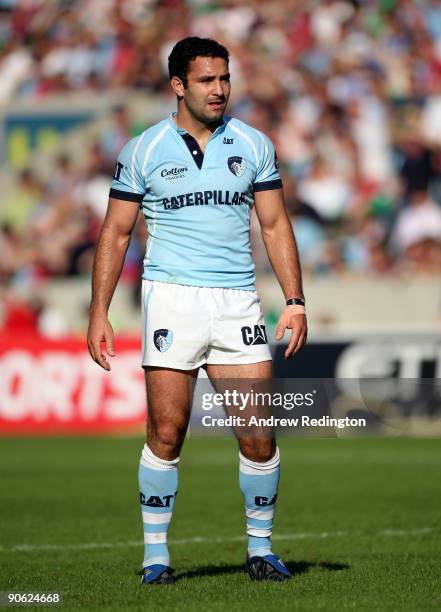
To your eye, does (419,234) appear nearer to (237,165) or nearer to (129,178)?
(237,165)

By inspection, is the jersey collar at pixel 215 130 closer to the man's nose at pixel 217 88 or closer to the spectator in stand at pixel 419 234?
the man's nose at pixel 217 88

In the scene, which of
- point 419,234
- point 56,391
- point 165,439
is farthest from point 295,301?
point 419,234

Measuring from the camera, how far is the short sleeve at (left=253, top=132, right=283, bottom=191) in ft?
18.6

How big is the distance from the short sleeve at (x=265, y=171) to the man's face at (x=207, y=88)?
263mm

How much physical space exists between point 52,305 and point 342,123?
522 cm

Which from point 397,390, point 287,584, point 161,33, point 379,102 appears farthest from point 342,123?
point 287,584

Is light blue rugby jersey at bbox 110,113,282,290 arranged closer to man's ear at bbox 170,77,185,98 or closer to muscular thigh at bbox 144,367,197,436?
man's ear at bbox 170,77,185,98

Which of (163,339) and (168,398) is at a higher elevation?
(163,339)

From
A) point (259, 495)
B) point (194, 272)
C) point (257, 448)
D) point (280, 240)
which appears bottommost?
point (259, 495)

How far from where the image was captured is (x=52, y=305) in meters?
18.3

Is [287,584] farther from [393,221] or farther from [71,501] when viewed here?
[393,221]

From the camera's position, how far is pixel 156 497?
18.4 feet

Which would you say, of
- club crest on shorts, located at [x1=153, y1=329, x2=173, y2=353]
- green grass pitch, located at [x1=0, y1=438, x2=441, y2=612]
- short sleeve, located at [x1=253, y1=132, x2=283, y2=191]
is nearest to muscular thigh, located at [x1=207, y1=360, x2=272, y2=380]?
club crest on shorts, located at [x1=153, y1=329, x2=173, y2=353]

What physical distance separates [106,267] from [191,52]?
3.39 feet
